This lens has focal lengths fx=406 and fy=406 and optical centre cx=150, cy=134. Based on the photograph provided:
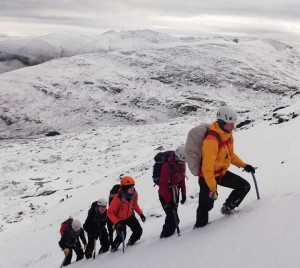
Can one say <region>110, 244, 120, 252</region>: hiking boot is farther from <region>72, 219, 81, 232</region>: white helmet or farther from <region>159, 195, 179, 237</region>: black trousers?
<region>159, 195, 179, 237</region>: black trousers

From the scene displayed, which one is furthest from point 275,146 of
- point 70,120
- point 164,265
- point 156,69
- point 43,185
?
point 156,69

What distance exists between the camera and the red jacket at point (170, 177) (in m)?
7.63

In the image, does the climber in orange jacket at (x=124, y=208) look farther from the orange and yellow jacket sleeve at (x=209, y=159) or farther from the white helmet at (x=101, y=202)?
the orange and yellow jacket sleeve at (x=209, y=159)

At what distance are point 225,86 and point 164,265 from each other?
92.7 meters

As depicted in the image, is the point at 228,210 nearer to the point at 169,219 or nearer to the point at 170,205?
the point at 170,205

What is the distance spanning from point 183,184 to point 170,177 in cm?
47

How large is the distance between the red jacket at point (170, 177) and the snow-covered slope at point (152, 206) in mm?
822

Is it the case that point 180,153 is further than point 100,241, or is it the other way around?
point 100,241

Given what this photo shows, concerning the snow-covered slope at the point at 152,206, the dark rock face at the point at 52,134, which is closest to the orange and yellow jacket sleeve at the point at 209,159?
the snow-covered slope at the point at 152,206

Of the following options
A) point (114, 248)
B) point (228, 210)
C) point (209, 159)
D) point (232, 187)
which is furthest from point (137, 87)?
point (209, 159)

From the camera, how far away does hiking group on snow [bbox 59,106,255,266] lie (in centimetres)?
643

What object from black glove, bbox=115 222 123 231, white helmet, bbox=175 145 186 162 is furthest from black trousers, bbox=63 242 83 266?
white helmet, bbox=175 145 186 162

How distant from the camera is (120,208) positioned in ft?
28.4

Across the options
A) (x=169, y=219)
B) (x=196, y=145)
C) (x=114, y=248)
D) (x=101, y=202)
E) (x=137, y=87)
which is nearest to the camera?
(x=196, y=145)
